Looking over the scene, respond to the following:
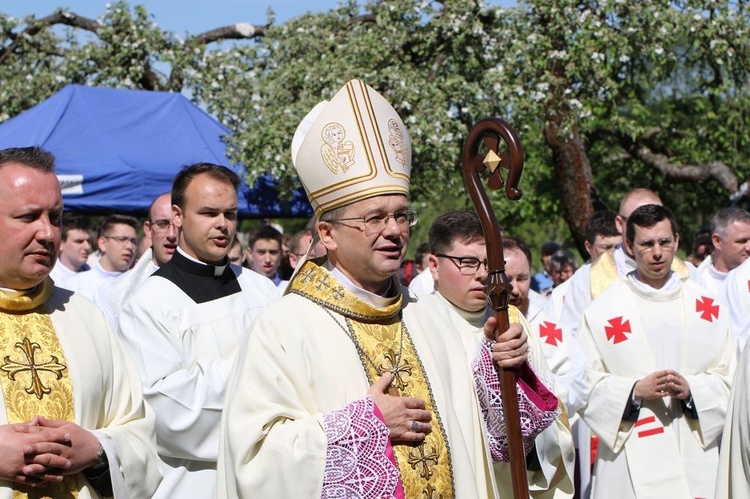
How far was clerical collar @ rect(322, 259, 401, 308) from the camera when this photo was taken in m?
4.03

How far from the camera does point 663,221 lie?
23.1ft

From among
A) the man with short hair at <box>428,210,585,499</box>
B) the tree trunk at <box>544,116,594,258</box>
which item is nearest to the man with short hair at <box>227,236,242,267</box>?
the man with short hair at <box>428,210,585,499</box>

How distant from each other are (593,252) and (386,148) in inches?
222

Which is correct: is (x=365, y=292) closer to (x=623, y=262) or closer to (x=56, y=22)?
(x=623, y=262)

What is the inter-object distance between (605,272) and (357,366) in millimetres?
5148

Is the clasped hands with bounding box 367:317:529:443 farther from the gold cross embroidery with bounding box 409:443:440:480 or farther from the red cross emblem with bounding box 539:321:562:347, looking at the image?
the red cross emblem with bounding box 539:321:562:347

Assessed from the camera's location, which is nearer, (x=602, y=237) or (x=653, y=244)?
(x=653, y=244)

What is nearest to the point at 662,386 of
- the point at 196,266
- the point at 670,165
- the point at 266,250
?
the point at 196,266

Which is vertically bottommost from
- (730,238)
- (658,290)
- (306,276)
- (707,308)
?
(306,276)

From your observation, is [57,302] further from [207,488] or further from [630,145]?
[630,145]

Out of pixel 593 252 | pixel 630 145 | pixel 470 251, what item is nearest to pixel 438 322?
pixel 470 251

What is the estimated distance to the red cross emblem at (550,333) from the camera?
6.53 m

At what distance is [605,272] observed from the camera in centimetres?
875

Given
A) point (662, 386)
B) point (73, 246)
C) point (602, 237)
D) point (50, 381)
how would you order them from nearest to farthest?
1. point (50, 381)
2. point (662, 386)
3. point (602, 237)
4. point (73, 246)
